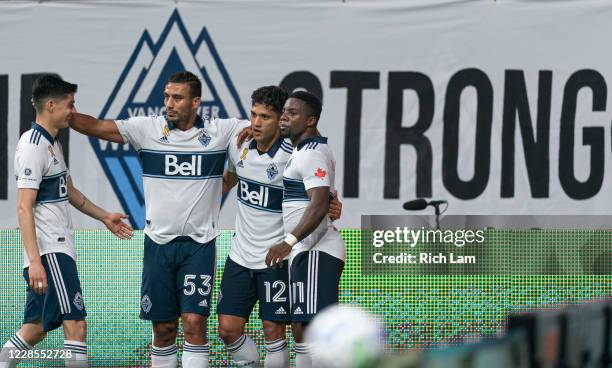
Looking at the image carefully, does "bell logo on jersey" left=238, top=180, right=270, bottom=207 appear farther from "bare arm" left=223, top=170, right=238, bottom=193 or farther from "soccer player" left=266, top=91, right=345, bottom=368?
"bare arm" left=223, top=170, right=238, bottom=193

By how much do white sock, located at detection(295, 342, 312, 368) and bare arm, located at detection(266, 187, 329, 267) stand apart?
2.75 feet

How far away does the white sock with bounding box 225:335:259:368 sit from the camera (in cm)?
823

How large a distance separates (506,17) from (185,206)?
3726mm

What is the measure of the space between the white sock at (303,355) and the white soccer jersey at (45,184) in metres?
1.62

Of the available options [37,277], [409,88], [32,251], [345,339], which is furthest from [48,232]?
[345,339]

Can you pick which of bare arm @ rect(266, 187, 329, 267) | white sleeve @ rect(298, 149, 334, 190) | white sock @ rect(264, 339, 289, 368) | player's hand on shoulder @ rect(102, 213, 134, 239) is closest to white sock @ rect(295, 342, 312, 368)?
white sock @ rect(264, 339, 289, 368)

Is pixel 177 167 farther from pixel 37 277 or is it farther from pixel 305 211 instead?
pixel 37 277

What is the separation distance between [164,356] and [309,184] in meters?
1.65

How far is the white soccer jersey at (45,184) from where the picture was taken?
7.61 m

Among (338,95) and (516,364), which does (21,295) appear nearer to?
(338,95)

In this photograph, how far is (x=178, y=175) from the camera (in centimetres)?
794

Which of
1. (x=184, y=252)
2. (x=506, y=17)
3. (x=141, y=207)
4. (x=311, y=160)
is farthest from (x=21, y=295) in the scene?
(x=506, y=17)

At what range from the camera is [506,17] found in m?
10.1

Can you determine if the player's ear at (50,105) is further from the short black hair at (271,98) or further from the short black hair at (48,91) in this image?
the short black hair at (271,98)
